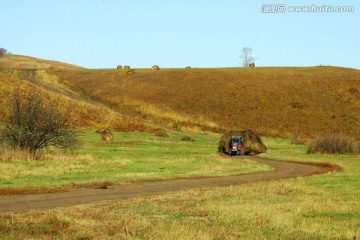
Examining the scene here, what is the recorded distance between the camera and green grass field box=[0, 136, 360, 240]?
14.3 m

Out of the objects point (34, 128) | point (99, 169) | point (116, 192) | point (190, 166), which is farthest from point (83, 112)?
point (116, 192)

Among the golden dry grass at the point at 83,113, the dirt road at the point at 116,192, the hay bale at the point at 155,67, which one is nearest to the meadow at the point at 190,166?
the golden dry grass at the point at 83,113

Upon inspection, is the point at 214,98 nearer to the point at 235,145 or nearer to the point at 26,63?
the point at 235,145

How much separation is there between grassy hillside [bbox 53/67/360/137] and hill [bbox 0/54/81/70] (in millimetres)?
26051

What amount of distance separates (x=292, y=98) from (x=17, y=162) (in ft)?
273

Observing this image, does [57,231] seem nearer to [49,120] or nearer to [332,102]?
[49,120]

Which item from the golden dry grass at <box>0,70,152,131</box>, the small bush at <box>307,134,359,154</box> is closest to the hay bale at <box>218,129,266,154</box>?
the small bush at <box>307,134,359,154</box>

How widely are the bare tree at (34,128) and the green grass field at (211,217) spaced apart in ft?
62.9

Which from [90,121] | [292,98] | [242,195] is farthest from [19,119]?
[292,98]

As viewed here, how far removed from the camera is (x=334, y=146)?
54.5 m

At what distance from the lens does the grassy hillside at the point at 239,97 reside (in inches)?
3801

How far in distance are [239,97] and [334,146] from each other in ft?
197

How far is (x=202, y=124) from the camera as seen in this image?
92.6 meters

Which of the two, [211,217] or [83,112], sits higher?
[83,112]
